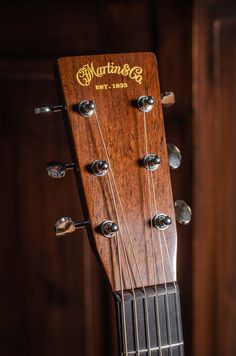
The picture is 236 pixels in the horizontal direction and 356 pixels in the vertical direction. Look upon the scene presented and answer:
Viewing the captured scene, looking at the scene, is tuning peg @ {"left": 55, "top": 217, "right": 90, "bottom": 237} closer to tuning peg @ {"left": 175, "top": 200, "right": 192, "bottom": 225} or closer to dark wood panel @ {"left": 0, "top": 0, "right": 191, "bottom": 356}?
tuning peg @ {"left": 175, "top": 200, "right": 192, "bottom": 225}

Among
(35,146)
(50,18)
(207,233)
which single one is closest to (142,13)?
(50,18)

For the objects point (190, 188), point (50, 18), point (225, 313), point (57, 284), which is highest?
point (50, 18)

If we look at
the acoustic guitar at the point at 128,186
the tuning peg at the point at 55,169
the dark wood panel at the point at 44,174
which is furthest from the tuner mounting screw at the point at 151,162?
the dark wood panel at the point at 44,174

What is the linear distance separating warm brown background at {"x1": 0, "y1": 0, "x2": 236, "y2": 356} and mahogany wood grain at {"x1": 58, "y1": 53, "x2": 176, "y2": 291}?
44 cm

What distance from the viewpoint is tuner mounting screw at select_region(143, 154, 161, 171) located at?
0.80 meters

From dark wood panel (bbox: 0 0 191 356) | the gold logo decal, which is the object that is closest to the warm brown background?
dark wood panel (bbox: 0 0 191 356)

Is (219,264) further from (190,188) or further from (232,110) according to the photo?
(232,110)

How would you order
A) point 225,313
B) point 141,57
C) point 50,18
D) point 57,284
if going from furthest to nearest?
point 225,313 → point 57,284 → point 50,18 → point 141,57

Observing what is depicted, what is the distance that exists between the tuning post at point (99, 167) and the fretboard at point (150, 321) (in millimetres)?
A: 160

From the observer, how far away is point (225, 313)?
1.44 meters

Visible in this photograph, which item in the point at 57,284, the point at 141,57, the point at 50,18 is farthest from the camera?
the point at 57,284

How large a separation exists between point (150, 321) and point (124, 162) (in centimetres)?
22

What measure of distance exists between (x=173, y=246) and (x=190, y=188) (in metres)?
0.55

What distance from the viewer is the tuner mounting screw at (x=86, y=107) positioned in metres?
0.77
